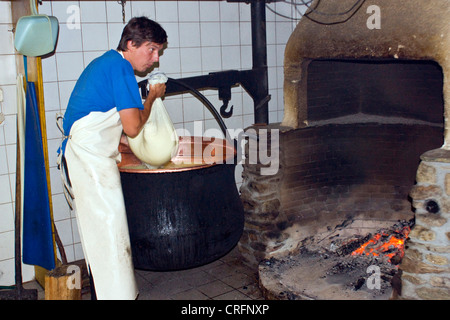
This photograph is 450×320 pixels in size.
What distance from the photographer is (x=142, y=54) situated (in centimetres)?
286

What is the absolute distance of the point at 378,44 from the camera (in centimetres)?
337

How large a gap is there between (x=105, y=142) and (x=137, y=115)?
0.26 m

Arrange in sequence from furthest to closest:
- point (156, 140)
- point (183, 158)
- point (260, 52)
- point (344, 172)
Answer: point (344, 172) < point (260, 52) < point (183, 158) < point (156, 140)

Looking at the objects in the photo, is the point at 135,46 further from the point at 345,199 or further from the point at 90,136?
the point at 345,199

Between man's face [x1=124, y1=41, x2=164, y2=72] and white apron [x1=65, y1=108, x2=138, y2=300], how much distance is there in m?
0.31

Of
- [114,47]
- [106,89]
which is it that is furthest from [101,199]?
[114,47]

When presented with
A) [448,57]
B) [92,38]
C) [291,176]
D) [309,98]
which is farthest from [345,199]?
[92,38]

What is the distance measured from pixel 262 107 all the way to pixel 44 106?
1703 millimetres

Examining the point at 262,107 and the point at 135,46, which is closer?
the point at 135,46

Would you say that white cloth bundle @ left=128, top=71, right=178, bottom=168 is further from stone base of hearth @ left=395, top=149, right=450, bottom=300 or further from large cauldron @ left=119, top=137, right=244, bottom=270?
stone base of hearth @ left=395, top=149, right=450, bottom=300

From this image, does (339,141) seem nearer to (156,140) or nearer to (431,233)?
(431,233)

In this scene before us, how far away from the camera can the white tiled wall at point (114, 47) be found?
377cm

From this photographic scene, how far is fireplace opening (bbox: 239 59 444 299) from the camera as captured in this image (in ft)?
13.4

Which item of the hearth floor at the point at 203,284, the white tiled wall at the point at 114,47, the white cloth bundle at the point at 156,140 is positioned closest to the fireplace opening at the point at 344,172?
the hearth floor at the point at 203,284
